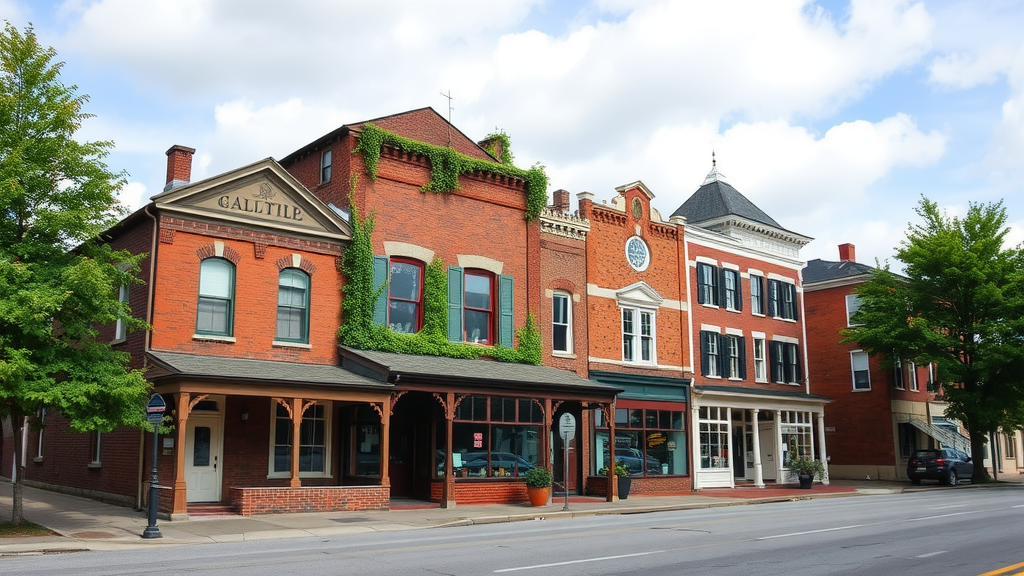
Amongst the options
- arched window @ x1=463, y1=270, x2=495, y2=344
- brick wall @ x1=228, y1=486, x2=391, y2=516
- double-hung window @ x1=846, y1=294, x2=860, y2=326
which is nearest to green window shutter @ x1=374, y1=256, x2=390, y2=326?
arched window @ x1=463, y1=270, x2=495, y2=344

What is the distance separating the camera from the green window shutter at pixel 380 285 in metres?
23.9

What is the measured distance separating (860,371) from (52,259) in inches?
1404

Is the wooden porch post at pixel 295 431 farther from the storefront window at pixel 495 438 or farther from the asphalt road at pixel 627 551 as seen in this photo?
the storefront window at pixel 495 438

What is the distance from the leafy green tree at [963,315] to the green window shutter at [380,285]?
22.0 metres

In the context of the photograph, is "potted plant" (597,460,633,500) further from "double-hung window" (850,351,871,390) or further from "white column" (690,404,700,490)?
"double-hung window" (850,351,871,390)

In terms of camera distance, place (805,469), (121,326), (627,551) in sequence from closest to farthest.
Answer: (627,551)
(121,326)
(805,469)

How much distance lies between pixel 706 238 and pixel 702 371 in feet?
17.3

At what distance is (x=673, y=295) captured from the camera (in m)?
32.4

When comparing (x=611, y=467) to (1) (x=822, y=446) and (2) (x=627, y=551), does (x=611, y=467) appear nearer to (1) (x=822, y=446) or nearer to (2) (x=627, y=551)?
(2) (x=627, y=551)

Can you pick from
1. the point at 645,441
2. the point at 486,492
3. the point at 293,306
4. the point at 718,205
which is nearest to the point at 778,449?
the point at 645,441

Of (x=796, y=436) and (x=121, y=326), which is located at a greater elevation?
(x=121, y=326)

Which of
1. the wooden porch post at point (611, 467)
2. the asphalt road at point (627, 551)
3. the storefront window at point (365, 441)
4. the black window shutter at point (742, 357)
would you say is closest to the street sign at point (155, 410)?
the asphalt road at point (627, 551)

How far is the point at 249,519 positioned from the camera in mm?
18625

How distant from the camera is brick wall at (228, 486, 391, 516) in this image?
19.5m
